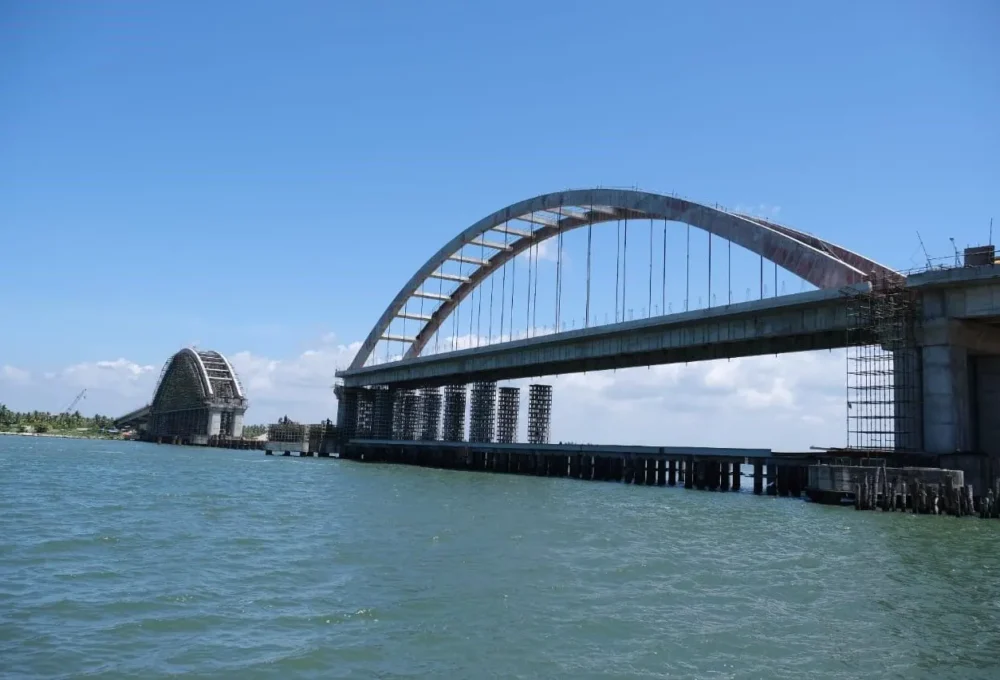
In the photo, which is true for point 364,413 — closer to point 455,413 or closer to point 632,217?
point 455,413

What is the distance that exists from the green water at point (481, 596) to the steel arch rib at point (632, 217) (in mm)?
18462

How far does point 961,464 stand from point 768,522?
33.0 ft

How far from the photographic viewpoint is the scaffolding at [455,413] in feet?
323

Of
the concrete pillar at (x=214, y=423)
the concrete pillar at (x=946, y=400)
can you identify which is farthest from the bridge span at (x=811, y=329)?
the concrete pillar at (x=214, y=423)

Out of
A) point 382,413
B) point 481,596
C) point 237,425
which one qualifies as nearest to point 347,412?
point 382,413

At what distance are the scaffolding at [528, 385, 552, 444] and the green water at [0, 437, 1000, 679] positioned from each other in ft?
192

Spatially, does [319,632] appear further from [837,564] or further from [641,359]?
[641,359]

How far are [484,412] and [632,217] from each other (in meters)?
31.1

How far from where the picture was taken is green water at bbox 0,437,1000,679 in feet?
36.7

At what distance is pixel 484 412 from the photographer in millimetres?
88625

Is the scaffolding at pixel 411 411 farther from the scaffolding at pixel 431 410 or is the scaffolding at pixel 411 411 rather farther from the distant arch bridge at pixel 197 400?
the distant arch bridge at pixel 197 400

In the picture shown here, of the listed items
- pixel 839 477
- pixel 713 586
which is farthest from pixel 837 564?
pixel 839 477

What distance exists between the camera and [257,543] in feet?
68.2

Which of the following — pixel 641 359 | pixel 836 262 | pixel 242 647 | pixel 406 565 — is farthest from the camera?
pixel 641 359
